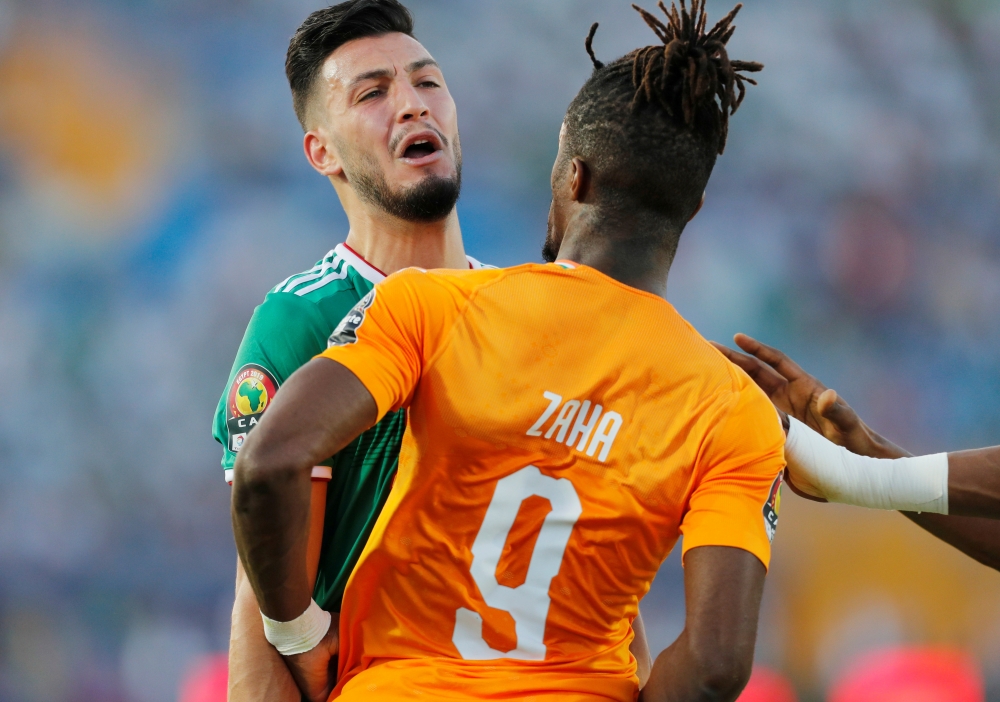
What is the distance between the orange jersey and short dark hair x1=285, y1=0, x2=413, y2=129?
1.28 m

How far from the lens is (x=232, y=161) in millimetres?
7918

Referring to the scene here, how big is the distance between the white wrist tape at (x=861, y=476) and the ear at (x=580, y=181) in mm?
793

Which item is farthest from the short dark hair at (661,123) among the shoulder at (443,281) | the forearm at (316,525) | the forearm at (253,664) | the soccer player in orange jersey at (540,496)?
the forearm at (253,664)

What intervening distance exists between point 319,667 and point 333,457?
0.50 meters

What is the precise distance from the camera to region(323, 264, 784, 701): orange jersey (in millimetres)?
1895

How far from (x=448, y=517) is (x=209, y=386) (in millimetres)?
5914

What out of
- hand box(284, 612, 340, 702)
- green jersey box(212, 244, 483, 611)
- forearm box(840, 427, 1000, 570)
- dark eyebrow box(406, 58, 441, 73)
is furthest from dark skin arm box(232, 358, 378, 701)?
forearm box(840, 427, 1000, 570)

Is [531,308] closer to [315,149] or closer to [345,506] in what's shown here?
[345,506]

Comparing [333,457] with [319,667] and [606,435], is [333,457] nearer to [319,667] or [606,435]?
[319,667]

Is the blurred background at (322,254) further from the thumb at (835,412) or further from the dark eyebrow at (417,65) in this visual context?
the dark eyebrow at (417,65)

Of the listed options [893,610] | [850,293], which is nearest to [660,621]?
[893,610]

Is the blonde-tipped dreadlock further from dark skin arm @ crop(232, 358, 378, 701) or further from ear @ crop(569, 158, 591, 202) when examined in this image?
dark skin arm @ crop(232, 358, 378, 701)

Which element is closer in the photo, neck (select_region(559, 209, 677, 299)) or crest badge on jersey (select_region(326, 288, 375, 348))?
crest badge on jersey (select_region(326, 288, 375, 348))

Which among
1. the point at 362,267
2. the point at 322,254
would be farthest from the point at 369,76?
the point at 322,254
